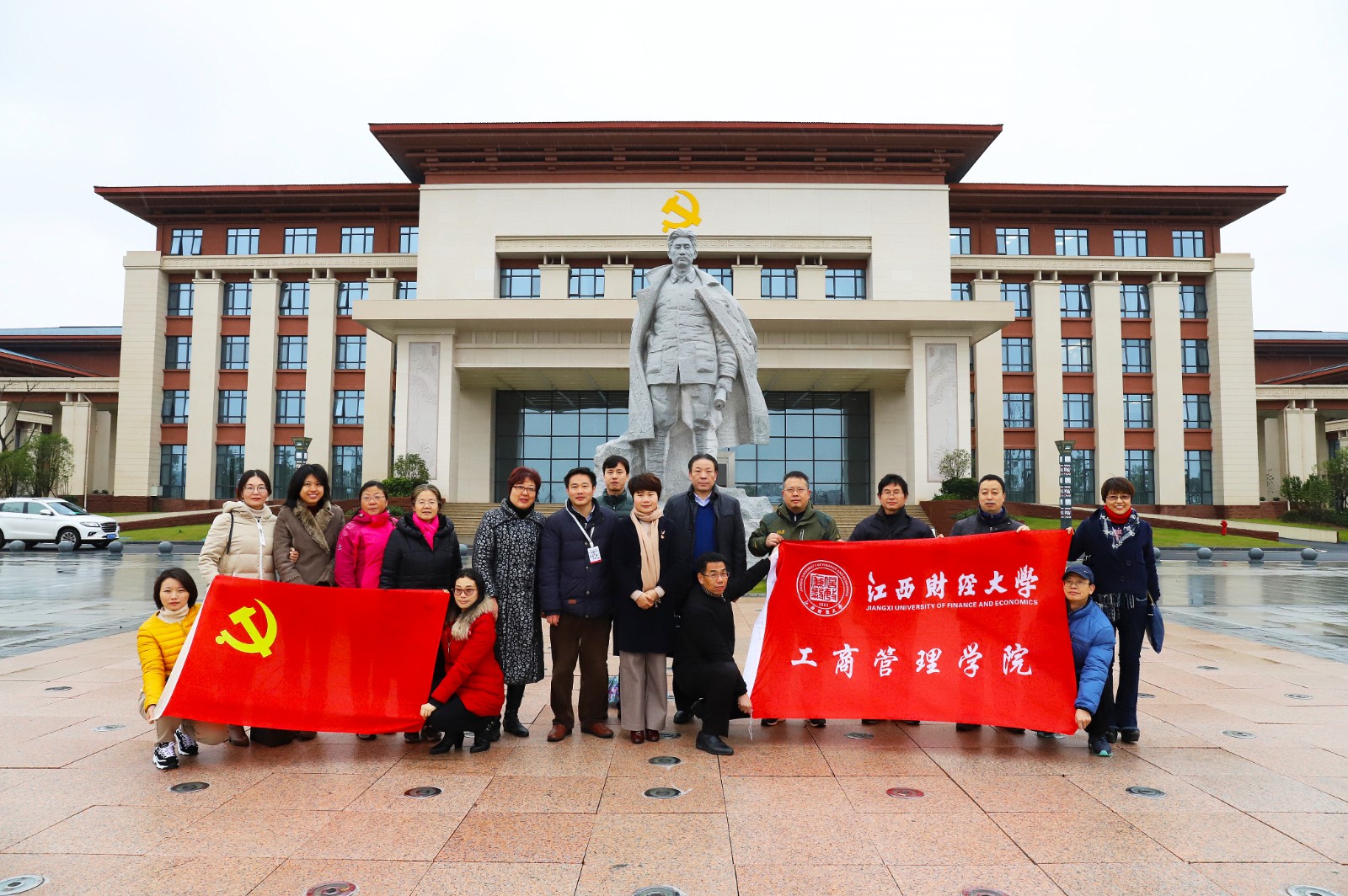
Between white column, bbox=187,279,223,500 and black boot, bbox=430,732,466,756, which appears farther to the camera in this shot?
white column, bbox=187,279,223,500

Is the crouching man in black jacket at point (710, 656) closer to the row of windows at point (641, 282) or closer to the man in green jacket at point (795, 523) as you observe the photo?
the man in green jacket at point (795, 523)

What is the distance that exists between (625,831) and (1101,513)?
356cm

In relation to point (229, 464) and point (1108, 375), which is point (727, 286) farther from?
point (229, 464)

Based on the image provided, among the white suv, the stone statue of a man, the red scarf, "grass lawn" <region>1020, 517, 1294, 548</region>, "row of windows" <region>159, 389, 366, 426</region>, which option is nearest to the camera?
the red scarf

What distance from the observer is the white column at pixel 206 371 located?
133 feet

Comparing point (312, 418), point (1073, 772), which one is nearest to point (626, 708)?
point (1073, 772)

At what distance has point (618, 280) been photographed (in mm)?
36500

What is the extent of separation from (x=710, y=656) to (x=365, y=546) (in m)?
2.30

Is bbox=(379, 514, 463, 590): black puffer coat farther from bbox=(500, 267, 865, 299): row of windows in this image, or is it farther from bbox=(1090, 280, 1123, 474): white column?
bbox=(1090, 280, 1123, 474): white column

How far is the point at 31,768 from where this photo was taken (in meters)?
4.53

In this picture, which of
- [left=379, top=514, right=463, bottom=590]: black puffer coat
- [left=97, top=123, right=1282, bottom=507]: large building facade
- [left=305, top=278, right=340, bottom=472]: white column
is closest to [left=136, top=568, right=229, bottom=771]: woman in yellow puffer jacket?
[left=379, top=514, right=463, bottom=590]: black puffer coat

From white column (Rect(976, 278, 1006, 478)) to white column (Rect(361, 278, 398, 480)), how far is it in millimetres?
27241

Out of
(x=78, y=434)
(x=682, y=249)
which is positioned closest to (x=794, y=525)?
(x=682, y=249)

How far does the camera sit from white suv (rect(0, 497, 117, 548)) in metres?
23.7
